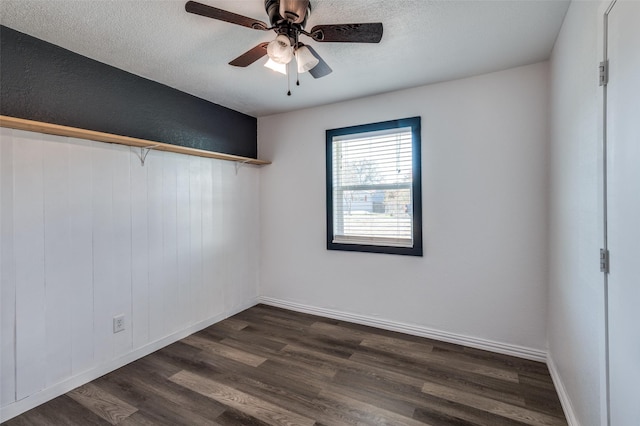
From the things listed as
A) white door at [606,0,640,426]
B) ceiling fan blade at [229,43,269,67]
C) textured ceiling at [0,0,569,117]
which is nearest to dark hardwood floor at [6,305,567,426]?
white door at [606,0,640,426]

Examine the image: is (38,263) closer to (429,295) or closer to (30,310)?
(30,310)

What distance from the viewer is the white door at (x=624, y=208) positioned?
0.99 m

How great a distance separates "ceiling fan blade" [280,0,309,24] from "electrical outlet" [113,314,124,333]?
2507 millimetres

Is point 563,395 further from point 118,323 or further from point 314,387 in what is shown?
point 118,323

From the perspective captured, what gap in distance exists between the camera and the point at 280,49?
5.22ft

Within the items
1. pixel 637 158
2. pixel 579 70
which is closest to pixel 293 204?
pixel 579 70

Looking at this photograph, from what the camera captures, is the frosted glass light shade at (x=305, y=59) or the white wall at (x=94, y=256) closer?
the frosted glass light shade at (x=305, y=59)

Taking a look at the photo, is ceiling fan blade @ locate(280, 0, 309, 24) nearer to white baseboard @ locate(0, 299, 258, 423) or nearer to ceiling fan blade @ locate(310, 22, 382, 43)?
ceiling fan blade @ locate(310, 22, 382, 43)

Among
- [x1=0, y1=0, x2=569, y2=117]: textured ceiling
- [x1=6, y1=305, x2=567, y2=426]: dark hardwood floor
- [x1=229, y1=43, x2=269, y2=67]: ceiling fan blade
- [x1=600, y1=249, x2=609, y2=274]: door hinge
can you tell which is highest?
[x1=0, y1=0, x2=569, y2=117]: textured ceiling

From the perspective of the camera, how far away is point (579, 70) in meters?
1.54

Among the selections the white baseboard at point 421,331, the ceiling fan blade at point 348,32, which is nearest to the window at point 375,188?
the white baseboard at point 421,331

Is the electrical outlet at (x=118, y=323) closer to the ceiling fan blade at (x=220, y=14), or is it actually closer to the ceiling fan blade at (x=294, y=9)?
the ceiling fan blade at (x=220, y=14)

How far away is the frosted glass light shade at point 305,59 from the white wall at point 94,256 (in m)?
1.67

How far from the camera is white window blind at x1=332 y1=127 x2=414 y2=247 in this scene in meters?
2.96
